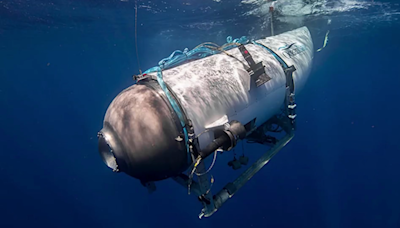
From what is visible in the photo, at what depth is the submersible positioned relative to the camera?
→ 2.97 m

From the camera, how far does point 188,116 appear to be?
124 inches

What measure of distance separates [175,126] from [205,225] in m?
16.2

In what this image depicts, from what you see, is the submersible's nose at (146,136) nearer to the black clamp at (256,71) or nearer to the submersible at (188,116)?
the submersible at (188,116)

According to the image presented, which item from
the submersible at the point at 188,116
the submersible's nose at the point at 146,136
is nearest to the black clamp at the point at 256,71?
the submersible at the point at 188,116

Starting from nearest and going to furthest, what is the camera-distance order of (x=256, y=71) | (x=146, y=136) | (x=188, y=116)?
(x=146, y=136), (x=188, y=116), (x=256, y=71)

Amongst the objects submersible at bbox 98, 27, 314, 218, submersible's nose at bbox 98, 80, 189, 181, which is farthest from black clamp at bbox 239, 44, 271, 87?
submersible's nose at bbox 98, 80, 189, 181

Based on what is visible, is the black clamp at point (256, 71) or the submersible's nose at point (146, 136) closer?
the submersible's nose at point (146, 136)

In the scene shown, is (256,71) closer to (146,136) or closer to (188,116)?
(188,116)

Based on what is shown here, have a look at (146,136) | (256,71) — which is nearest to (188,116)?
(146,136)

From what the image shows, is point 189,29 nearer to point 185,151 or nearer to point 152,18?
point 152,18

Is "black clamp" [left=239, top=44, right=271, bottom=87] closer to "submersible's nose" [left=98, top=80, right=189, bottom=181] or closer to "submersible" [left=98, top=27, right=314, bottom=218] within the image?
"submersible" [left=98, top=27, right=314, bottom=218]

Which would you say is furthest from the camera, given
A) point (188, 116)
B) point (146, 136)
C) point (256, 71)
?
point (256, 71)

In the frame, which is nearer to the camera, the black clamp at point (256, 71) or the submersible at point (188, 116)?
the submersible at point (188, 116)

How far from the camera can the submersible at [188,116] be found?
2.97 meters
